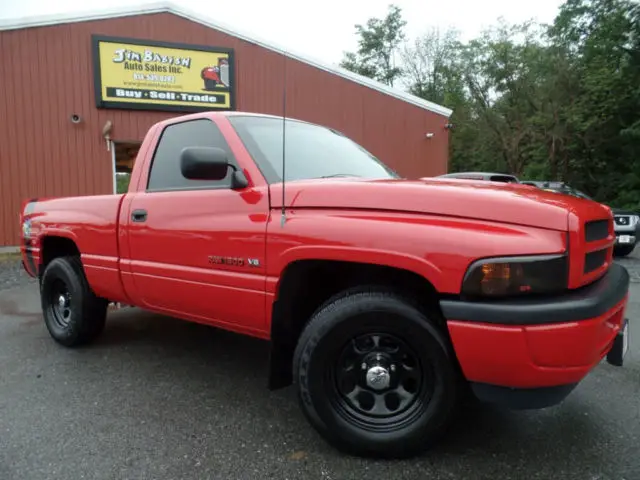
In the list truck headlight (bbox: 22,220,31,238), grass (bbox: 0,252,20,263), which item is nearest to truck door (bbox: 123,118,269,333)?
truck headlight (bbox: 22,220,31,238)

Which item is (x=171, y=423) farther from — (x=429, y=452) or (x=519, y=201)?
(x=519, y=201)

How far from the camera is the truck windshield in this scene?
2832 mm

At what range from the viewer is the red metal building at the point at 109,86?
10266 mm

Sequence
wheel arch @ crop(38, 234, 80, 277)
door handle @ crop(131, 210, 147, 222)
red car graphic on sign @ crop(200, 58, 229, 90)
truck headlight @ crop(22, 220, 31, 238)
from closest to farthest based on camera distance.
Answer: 1. door handle @ crop(131, 210, 147, 222)
2. wheel arch @ crop(38, 234, 80, 277)
3. truck headlight @ crop(22, 220, 31, 238)
4. red car graphic on sign @ crop(200, 58, 229, 90)

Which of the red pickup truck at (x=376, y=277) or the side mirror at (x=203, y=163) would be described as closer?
the red pickup truck at (x=376, y=277)

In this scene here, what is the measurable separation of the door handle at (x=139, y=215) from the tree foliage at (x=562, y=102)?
1993cm

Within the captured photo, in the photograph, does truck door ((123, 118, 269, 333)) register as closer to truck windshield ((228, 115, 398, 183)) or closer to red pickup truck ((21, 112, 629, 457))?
red pickup truck ((21, 112, 629, 457))

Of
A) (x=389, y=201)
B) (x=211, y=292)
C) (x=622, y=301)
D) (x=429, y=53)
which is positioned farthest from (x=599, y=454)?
(x=429, y=53)

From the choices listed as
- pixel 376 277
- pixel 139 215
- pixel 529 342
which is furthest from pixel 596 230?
pixel 139 215

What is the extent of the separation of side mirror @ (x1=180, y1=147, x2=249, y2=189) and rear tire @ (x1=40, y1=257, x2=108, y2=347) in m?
1.88

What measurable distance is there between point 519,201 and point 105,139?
35.2 ft

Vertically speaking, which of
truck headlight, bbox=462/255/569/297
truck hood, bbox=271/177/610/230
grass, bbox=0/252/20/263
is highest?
truck hood, bbox=271/177/610/230

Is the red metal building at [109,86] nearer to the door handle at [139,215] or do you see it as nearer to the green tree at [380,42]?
the door handle at [139,215]

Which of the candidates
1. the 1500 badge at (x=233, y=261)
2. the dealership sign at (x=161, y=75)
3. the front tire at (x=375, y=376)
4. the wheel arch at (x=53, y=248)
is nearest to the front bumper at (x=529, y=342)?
the front tire at (x=375, y=376)
